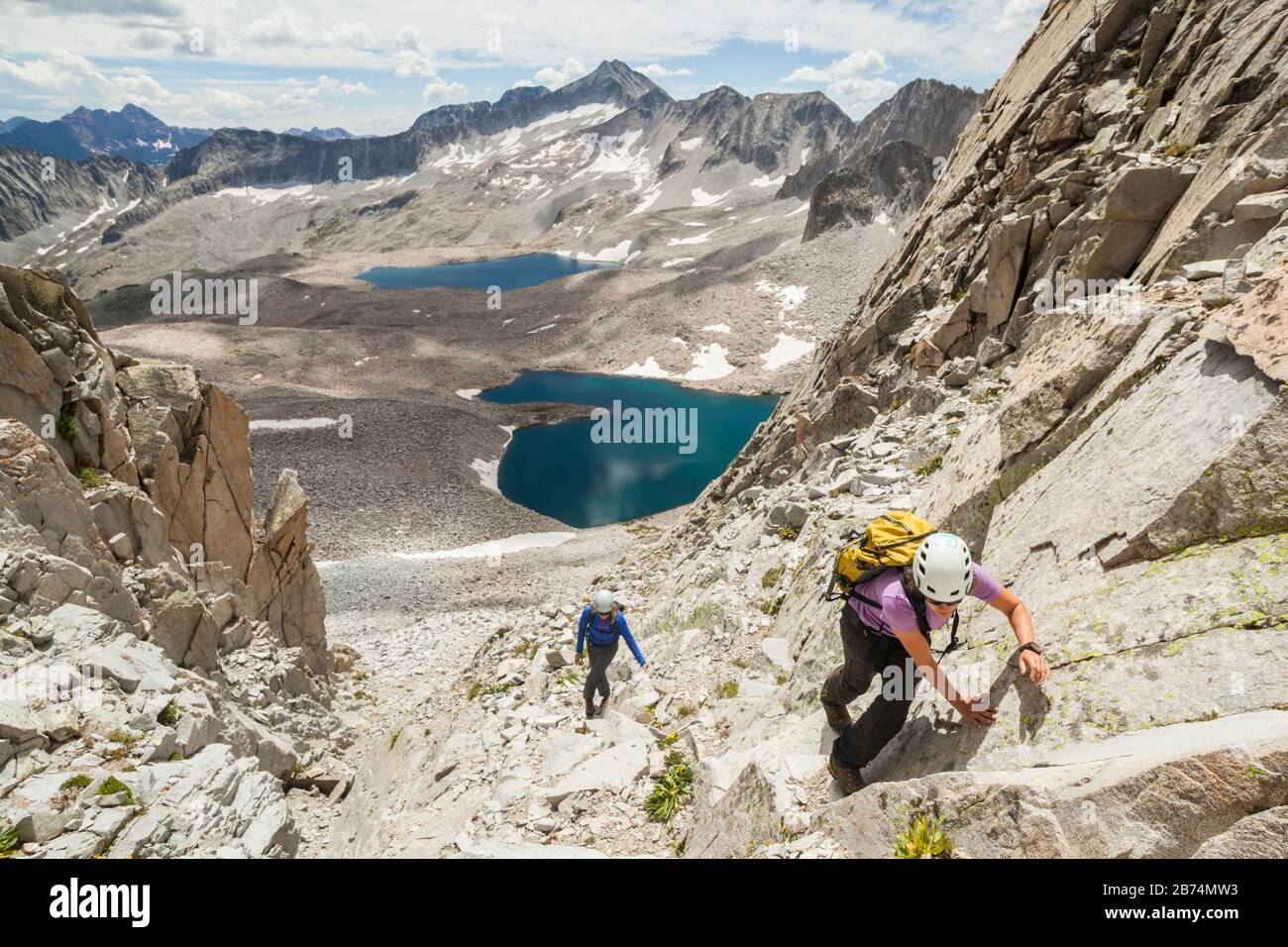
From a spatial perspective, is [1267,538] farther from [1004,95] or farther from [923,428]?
[1004,95]

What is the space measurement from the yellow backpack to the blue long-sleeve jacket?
6783 mm

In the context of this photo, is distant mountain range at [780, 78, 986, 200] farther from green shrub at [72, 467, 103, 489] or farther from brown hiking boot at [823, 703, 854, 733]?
brown hiking boot at [823, 703, 854, 733]

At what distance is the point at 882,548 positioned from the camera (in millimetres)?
6203

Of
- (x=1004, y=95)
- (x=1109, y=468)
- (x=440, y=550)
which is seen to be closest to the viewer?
(x=1109, y=468)

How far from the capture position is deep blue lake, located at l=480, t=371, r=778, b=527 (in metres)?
58.6

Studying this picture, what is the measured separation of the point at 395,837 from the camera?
11430mm

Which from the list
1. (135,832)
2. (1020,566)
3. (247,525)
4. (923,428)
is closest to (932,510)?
(1020,566)

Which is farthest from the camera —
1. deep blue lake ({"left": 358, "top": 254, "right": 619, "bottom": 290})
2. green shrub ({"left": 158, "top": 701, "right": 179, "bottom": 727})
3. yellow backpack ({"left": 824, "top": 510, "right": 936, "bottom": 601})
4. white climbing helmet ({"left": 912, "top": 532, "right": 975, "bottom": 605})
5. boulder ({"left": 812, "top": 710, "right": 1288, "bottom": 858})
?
deep blue lake ({"left": 358, "top": 254, "right": 619, "bottom": 290})

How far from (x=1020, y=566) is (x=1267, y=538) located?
7.77 ft

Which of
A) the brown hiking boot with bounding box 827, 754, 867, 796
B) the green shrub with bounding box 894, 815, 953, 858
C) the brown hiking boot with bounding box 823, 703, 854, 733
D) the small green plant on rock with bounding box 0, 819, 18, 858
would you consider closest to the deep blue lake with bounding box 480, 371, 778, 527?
the small green plant on rock with bounding box 0, 819, 18, 858

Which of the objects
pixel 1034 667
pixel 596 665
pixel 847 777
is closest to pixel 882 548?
pixel 1034 667

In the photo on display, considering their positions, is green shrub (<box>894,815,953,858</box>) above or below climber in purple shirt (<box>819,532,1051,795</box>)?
below

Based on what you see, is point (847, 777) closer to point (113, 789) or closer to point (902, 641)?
point (902, 641)

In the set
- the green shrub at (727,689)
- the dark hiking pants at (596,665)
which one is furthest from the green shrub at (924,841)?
the dark hiking pants at (596,665)
